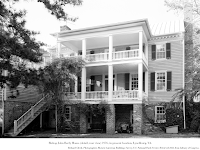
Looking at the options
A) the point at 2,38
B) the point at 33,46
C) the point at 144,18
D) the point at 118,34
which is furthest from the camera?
the point at 118,34

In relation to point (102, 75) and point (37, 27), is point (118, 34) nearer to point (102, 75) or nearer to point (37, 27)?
point (102, 75)

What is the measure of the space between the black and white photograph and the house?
0.06m

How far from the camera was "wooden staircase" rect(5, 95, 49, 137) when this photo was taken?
507 inches

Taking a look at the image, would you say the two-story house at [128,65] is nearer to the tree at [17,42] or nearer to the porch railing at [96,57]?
the porch railing at [96,57]

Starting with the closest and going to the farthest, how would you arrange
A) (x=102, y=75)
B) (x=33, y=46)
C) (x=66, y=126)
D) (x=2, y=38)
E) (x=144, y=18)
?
(x=2, y=38) → (x=33, y=46) → (x=144, y=18) → (x=66, y=126) → (x=102, y=75)

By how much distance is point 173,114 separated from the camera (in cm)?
1409

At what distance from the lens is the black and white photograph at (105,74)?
33.1ft

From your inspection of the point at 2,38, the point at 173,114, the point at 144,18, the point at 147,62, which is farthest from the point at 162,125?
the point at 2,38

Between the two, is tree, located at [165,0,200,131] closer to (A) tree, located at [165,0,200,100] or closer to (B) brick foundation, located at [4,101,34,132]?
(A) tree, located at [165,0,200,100]

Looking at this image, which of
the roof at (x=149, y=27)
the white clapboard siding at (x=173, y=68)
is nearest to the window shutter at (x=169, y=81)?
the white clapboard siding at (x=173, y=68)

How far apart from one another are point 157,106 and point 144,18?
5.98 m

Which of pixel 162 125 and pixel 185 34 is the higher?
pixel 185 34

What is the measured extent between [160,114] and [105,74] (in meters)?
4.86

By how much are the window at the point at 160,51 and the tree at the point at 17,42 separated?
7.50 metres
